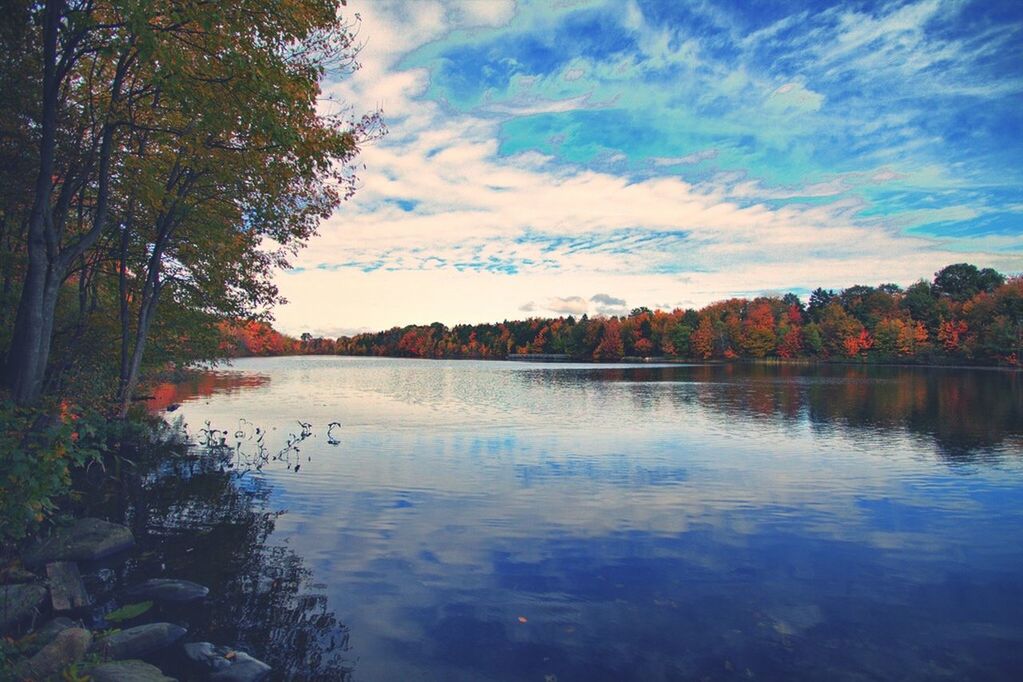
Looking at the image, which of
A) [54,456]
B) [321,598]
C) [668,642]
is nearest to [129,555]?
[321,598]

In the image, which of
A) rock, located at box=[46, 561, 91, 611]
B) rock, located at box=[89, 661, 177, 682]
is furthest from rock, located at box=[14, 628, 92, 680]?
rock, located at box=[46, 561, 91, 611]

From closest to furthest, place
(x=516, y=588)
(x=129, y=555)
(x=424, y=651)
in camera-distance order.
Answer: (x=424, y=651)
(x=516, y=588)
(x=129, y=555)

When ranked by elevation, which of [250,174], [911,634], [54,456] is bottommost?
[911,634]

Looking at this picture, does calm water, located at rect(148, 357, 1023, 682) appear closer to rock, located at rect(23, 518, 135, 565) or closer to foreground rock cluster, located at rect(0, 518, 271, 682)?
foreground rock cluster, located at rect(0, 518, 271, 682)

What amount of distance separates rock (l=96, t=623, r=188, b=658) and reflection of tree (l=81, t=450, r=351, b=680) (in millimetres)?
401

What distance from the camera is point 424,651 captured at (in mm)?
9508

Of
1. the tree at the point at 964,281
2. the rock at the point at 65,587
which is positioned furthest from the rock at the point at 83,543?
the tree at the point at 964,281

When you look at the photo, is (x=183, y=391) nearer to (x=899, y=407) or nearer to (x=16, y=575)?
(x=16, y=575)

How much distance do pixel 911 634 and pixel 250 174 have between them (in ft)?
70.0

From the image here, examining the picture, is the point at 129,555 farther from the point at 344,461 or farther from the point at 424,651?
the point at 344,461

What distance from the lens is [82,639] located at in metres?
8.23

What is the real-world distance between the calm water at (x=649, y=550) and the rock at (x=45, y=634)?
2.74m

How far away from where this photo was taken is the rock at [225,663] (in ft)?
27.5

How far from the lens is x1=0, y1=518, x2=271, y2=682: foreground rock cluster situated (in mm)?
7512
